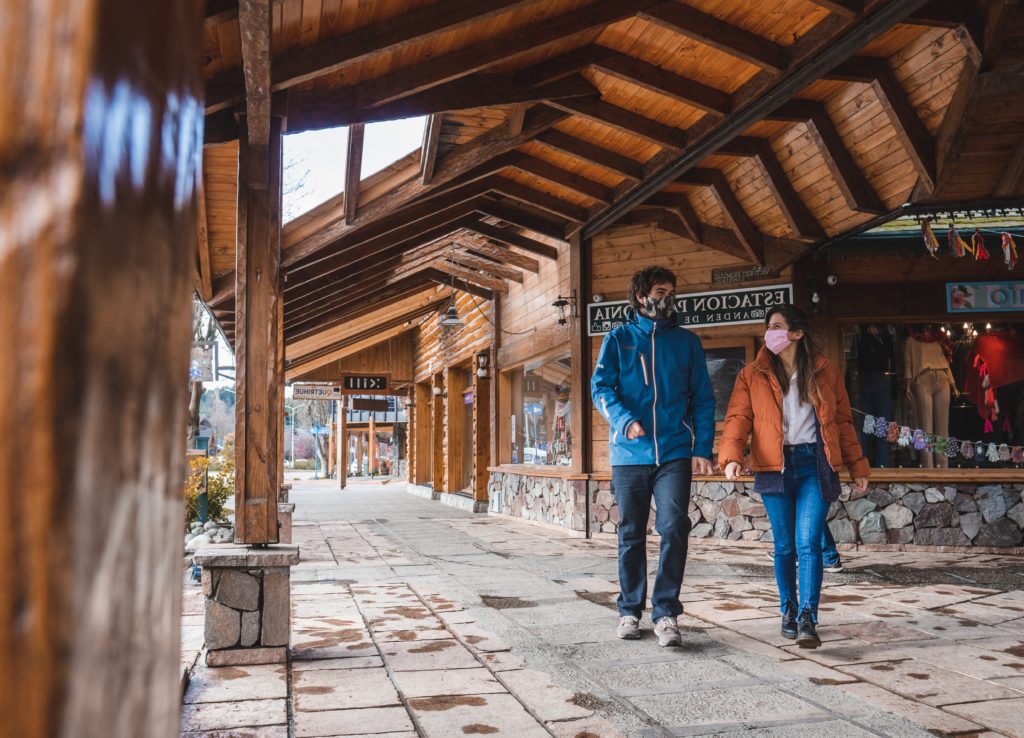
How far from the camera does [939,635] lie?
4062 millimetres

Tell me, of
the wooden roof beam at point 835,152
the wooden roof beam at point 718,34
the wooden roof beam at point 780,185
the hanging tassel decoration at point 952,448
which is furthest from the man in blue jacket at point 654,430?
the hanging tassel decoration at point 952,448

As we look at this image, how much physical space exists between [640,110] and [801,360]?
394cm

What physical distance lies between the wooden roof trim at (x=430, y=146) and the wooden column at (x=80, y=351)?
22.0 feet

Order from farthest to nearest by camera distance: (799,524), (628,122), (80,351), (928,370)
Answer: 1. (928,370)
2. (628,122)
3. (799,524)
4. (80,351)

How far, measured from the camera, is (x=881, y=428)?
8.70 metres

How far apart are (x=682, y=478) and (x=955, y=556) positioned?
4699 millimetres

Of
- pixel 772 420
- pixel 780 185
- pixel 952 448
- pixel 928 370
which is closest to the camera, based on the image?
pixel 772 420

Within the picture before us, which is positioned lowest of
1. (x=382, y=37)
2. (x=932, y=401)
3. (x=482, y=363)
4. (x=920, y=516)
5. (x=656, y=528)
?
(x=920, y=516)

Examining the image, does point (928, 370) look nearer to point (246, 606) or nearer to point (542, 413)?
point (542, 413)

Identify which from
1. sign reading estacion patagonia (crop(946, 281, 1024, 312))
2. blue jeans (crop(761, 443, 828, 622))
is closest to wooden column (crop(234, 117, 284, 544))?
blue jeans (crop(761, 443, 828, 622))

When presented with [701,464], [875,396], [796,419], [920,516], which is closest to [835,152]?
[875,396]

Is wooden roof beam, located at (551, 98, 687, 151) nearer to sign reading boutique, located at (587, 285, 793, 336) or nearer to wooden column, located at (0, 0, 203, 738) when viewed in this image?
sign reading boutique, located at (587, 285, 793, 336)

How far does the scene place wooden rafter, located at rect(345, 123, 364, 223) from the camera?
640cm

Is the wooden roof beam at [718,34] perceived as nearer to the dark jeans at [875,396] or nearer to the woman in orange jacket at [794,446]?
the woman in orange jacket at [794,446]
